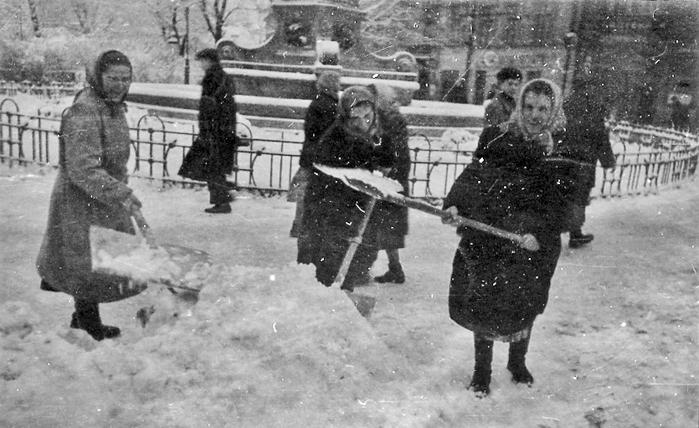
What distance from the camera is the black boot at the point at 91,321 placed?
3883mm

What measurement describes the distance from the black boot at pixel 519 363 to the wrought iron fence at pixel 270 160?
4.74 m

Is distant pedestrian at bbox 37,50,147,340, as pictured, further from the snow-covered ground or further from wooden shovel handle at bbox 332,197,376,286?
wooden shovel handle at bbox 332,197,376,286

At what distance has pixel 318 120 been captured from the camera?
574 centimetres

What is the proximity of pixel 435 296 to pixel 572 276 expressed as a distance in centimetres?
153

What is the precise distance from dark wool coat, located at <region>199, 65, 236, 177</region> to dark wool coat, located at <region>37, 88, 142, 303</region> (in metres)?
3.59

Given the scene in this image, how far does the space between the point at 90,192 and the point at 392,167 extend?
2325mm

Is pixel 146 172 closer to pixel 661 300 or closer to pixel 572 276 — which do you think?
pixel 572 276

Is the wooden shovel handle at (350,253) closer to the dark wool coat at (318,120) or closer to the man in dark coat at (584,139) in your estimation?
the dark wool coat at (318,120)

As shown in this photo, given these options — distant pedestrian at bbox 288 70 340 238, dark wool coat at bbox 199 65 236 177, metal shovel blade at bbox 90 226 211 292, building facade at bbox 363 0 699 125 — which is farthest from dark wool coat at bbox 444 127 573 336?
building facade at bbox 363 0 699 125

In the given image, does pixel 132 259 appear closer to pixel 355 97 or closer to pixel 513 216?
pixel 355 97

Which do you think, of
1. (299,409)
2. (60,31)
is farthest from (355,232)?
(60,31)

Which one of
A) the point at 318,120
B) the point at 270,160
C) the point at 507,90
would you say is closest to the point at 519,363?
the point at 318,120

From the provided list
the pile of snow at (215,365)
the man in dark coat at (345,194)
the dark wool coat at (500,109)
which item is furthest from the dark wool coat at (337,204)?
the dark wool coat at (500,109)

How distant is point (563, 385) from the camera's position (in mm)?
3801
